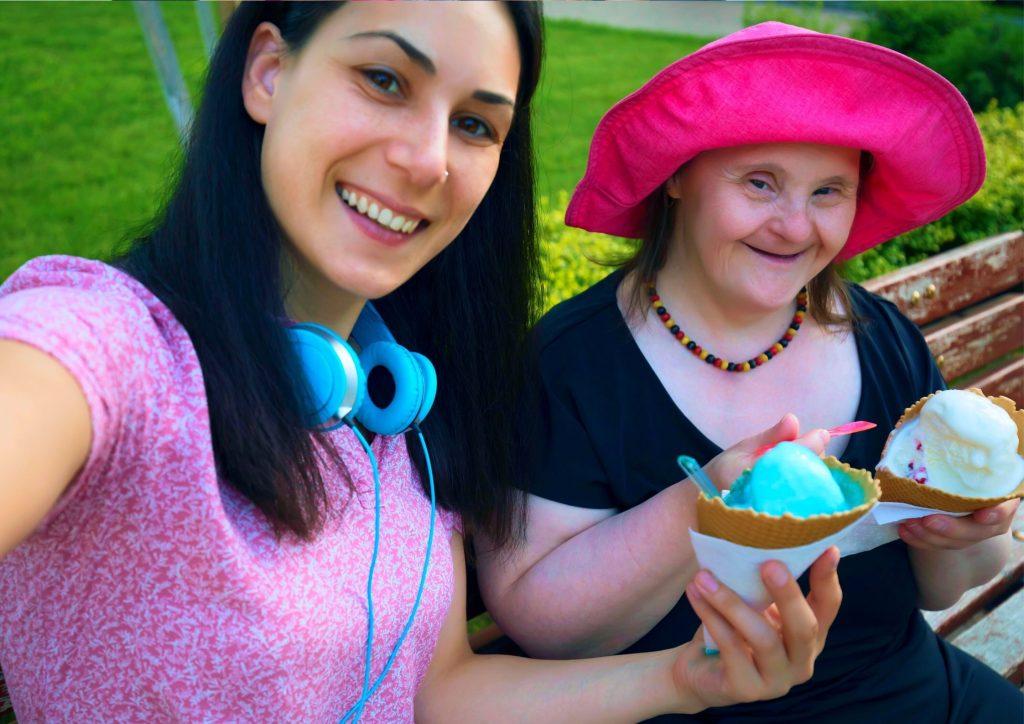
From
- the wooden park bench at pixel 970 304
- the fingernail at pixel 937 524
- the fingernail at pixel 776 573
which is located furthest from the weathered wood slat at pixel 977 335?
the fingernail at pixel 776 573

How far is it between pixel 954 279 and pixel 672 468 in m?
2.07

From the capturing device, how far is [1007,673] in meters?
3.00

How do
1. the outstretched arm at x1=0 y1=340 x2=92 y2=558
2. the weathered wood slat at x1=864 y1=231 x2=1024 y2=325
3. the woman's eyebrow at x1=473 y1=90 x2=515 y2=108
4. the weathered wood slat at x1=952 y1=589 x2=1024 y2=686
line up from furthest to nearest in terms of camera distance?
the weathered wood slat at x1=864 y1=231 x2=1024 y2=325
the weathered wood slat at x1=952 y1=589 x2=1024 y2=686
the woman's eyebrow at x1=473 y1=90 x2=515 y2=108
the outstretched arm at x1=0 y1=340 x2=92 y2=558

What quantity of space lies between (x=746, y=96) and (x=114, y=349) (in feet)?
4.81

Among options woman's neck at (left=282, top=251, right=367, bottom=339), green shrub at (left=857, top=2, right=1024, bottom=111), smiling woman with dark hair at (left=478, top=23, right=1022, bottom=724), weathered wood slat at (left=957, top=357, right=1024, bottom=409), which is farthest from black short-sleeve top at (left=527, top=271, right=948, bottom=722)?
green shrub at (left=857, top=2, right=1024, bottom=111)

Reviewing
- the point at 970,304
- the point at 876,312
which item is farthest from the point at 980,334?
the point at 876,312

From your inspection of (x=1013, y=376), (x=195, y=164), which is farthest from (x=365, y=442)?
(x=1013, y=376)

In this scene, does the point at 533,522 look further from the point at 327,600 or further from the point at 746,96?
the point at 746,96

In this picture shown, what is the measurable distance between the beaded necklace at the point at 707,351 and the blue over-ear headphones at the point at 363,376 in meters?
0.76

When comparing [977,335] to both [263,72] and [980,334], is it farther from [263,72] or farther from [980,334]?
[263,72]

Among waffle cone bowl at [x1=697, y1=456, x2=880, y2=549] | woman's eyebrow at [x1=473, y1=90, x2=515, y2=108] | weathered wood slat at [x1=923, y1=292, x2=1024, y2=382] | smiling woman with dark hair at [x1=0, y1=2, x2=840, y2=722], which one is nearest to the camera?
smiling woman with dark hair at [x1=0, y1=2, x2=840, y2=722]

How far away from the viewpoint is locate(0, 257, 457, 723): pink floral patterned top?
133cm

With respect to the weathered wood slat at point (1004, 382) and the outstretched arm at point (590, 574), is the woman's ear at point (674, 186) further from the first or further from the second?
the weathered wood slat at point (1004, 382)

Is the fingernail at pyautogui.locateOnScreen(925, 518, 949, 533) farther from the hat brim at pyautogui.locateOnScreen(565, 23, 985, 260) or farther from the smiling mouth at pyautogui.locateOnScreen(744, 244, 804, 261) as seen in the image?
the hat brim at pyautogui.locateOnScreen(565, 23, 985, 260)
